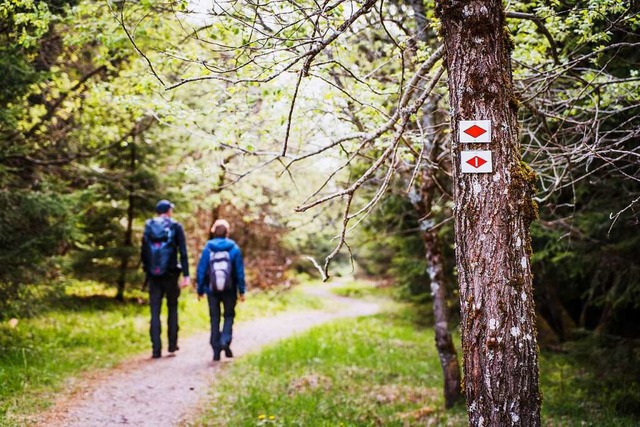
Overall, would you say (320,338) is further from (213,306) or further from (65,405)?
(65,405)

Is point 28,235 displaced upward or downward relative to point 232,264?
upward

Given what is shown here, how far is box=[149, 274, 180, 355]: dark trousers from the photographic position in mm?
8898

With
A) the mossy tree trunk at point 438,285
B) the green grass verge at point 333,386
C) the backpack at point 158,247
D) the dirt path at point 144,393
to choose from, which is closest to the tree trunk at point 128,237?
the dirt path at point 144,393

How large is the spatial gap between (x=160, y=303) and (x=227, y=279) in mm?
1272

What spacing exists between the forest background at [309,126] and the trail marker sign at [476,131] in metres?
0.35

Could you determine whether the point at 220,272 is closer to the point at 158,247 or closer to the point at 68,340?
the point at 158,247

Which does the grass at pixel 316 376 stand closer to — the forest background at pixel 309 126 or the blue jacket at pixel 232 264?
the forest background at pixel 309 126

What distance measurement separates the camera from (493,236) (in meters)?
3.57

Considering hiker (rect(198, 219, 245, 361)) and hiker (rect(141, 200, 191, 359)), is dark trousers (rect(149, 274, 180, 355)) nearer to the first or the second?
hiker (rect(141, 200, 191, 359))

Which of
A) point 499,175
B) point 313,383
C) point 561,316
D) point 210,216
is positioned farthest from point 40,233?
point 210,216

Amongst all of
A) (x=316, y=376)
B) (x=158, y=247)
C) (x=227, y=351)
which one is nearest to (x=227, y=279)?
(x=158, y=247)

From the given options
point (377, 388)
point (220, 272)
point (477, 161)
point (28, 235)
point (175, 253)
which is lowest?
point (377, 388)

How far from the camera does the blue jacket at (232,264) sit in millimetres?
9180

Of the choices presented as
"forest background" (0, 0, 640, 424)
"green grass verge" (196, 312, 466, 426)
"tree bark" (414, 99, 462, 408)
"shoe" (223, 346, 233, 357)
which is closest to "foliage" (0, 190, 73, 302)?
"forest background" (0, 0, 640, 424)
